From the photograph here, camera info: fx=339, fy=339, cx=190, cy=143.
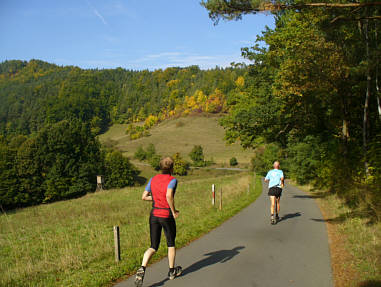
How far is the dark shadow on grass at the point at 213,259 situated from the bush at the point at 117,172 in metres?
61.1

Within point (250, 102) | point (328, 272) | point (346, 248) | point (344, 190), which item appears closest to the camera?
point (328, 272)

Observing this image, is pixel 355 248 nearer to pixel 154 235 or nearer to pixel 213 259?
pixel 213 259

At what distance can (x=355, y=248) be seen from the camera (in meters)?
7.18

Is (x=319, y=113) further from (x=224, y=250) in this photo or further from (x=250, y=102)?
(x=224, y=250)

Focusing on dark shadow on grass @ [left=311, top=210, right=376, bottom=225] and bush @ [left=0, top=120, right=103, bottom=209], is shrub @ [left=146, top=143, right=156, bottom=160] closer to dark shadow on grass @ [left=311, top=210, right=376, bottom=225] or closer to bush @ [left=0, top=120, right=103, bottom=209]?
bush @ [left=0, top=120, right=103, bottom=209]

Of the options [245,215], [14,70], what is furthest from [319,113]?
[14,70]

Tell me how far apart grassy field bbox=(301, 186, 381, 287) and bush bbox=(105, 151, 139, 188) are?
5929cm

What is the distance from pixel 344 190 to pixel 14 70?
21251 centimetres

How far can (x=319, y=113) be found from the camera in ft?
63.0

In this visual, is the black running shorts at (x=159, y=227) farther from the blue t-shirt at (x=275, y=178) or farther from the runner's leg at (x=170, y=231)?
the blue t-shirt at (x=275, y=178)

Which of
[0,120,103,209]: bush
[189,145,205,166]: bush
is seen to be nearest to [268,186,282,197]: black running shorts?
[0,120,103,209]: bush

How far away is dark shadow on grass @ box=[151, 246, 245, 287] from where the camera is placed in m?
6.02

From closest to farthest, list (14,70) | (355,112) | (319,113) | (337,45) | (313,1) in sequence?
(313,1)
(337,45)
(355,112)
(319,113)
(14,70)

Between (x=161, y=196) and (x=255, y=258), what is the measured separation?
105 inches
